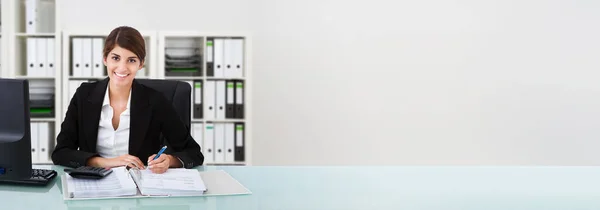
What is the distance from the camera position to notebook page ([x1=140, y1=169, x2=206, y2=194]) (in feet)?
4.81

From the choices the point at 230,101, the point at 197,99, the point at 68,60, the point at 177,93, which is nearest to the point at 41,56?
the point at 68,60

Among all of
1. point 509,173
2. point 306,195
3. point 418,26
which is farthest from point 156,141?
point 418,26

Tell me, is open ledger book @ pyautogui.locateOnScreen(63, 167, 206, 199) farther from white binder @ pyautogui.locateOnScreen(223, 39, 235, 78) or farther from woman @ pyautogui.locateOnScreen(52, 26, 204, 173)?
white binder @ pyautogui.locateOnScreen(223, 39, 235, 78)

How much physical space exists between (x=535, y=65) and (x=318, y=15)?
68.2 inches

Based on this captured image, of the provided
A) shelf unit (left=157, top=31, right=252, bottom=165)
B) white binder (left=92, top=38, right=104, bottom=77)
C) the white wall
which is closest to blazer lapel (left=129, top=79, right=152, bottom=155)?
shelf unit (left=157, top=31, right=252, bottom=165)

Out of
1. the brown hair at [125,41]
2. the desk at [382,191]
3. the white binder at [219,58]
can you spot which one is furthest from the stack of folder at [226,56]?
the desk at [382,191]

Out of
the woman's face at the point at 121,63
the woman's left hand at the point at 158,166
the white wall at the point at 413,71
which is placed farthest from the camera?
the white wall at the point at 413,71

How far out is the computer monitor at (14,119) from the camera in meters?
1.50

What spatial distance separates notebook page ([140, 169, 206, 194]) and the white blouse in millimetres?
430

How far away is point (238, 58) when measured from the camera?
388 centimetres

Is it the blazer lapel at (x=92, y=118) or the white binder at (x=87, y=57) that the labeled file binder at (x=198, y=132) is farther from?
the blazer lapel at (x=92, y=118)

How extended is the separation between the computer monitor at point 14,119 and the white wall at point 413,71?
307cm

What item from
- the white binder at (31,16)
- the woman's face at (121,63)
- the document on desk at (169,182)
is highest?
the white binder at (31,16)

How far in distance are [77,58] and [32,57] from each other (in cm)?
28
